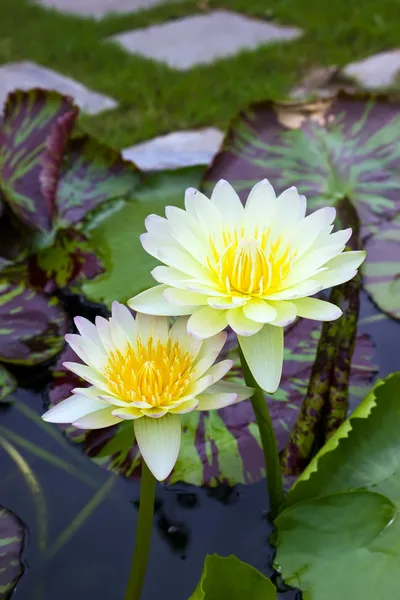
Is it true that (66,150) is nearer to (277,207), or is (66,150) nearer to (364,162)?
(364,162)

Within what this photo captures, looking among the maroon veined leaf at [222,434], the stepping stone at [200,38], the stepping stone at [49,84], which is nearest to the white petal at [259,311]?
the maroon veined leaf at [222,434]

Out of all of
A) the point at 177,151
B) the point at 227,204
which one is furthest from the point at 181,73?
the point at 227,204

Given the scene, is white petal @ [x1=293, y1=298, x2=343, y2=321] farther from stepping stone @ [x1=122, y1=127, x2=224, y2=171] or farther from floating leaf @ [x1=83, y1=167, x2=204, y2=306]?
stepping stone @ [x1=122, y1=127, x2=224, y2=171]

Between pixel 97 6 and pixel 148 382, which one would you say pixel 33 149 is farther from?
pixel 97 6

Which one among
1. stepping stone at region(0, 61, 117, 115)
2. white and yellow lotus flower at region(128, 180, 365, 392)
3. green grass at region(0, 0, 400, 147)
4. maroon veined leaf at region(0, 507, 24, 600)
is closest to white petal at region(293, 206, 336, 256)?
white and yellow lotus flower at region(128, 180, 365, 392)

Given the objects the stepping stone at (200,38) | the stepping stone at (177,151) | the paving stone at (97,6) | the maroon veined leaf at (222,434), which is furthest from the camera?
the paving stone at (97,6)

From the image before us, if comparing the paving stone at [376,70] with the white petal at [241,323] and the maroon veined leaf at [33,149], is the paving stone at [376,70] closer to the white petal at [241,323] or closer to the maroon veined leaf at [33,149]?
the maroon veined leaf at [33,149]
